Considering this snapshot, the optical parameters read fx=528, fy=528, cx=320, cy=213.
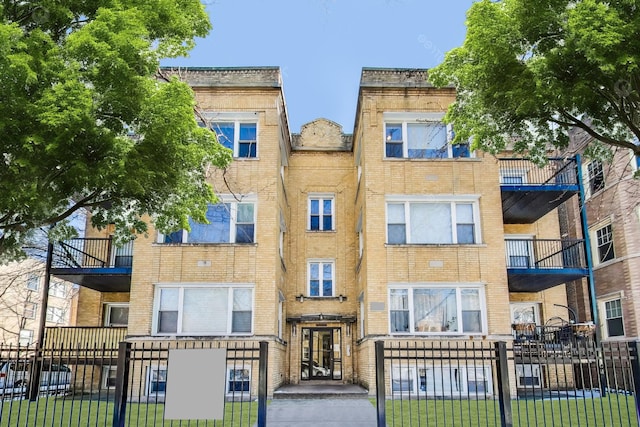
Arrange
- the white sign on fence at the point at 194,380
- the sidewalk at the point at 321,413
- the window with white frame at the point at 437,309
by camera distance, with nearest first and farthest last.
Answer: the white sign on fence at the point at 194,380 → the sidewalk at the point at 321,413 → the window with white frame at the point at 437,309

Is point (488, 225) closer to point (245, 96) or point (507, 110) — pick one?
point (507, 110)

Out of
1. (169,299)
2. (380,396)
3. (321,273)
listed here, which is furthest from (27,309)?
(380,396)

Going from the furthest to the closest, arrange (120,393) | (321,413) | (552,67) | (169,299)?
(169,299)
(321,413)
(552,67)
(120,393)

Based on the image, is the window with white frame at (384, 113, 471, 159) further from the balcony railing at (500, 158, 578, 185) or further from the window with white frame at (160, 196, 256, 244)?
the window with white frame at (160, 196, 256, 244)

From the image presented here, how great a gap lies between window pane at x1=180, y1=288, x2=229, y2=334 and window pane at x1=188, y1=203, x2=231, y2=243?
1.61 m

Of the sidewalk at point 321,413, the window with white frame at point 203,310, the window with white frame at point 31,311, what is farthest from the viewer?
the window with white frame at point 31,311

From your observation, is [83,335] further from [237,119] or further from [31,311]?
[31,311]

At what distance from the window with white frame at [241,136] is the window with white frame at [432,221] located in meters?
4.94

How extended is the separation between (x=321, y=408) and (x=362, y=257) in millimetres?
6535

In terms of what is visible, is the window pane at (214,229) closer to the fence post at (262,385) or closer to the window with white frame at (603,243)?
the fence post at (262,385)

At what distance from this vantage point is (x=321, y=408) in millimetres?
12820

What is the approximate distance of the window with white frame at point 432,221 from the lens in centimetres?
1719

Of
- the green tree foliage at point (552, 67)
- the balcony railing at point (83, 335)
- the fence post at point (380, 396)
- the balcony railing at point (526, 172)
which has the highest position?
the balcony railing at point (526, 172)

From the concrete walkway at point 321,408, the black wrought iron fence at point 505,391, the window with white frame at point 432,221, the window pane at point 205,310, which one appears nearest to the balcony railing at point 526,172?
the window with white frame at point 432,221
